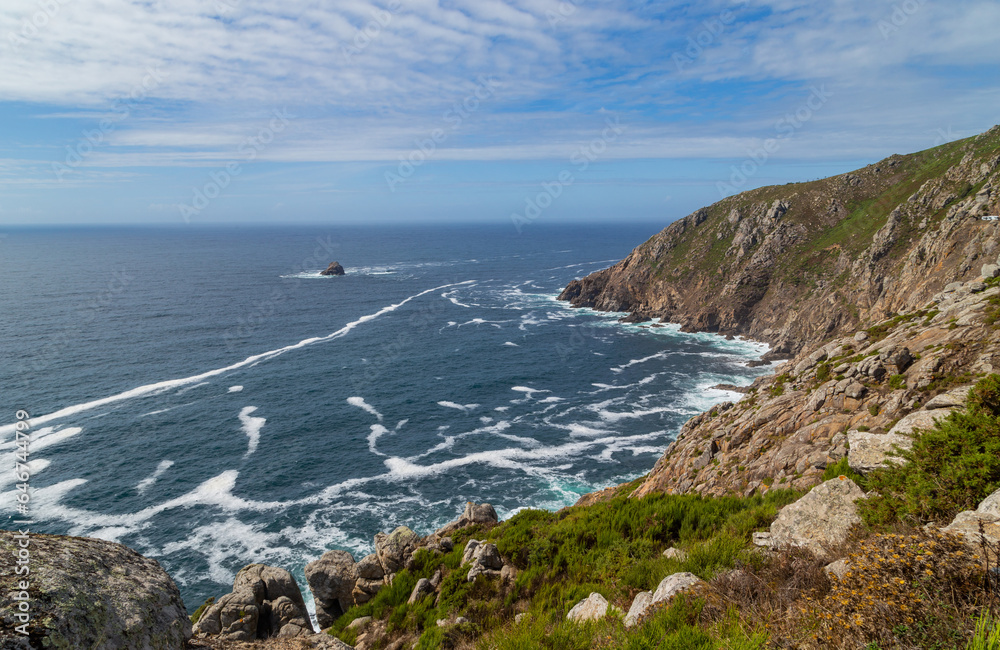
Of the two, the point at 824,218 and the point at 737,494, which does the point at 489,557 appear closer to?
the point at 737,494

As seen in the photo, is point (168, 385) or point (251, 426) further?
point (168, 385)

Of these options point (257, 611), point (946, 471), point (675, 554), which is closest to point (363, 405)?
point (257, 611)

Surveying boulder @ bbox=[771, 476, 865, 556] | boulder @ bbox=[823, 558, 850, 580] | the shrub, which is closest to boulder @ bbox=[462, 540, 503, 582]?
boulder @ bbox=[771, 476, 865, 556]

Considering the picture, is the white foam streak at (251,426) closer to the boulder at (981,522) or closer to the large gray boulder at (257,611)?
the large gray boulder at (257,611)

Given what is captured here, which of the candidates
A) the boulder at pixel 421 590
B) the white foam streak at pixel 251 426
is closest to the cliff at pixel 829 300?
the boulder at pixel 421 590

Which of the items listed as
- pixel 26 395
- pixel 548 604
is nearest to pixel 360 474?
pixel 548 604

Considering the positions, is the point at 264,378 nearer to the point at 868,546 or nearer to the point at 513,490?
the point at 513,490

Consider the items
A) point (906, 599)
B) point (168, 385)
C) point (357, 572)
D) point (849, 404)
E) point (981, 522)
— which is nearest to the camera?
point (906, 599)
